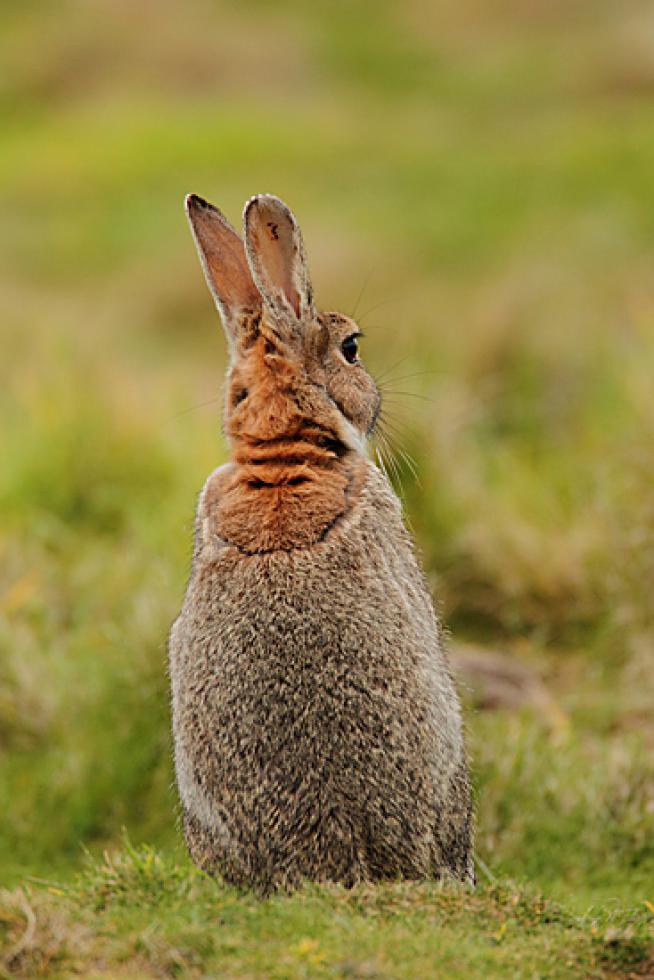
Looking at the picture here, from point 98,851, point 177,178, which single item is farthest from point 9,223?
point 98,851

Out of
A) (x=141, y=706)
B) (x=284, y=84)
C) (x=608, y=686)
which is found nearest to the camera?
(x=141, y=706)

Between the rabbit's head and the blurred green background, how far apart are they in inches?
52.4

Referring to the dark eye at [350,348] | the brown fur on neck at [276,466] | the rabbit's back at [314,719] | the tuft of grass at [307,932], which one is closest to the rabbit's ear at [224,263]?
the brown fur on neck at [276,466]

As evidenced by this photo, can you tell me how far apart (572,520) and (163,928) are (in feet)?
17.7

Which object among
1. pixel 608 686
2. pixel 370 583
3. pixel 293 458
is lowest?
pixel 608 686

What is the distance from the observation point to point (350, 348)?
4.95 metres

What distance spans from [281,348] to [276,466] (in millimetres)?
399

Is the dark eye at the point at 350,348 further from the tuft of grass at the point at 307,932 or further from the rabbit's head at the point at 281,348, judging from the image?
the tuft of grass at the point at 307,932

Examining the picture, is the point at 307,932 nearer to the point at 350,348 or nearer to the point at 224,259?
the point at 350,348

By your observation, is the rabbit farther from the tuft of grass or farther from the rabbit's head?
the tuft of grass

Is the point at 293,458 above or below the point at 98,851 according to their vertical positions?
above

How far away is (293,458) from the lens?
4574mm

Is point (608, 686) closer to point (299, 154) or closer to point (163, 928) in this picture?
point (163, 928)

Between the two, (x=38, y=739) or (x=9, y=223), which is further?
(x=9, y=223)
